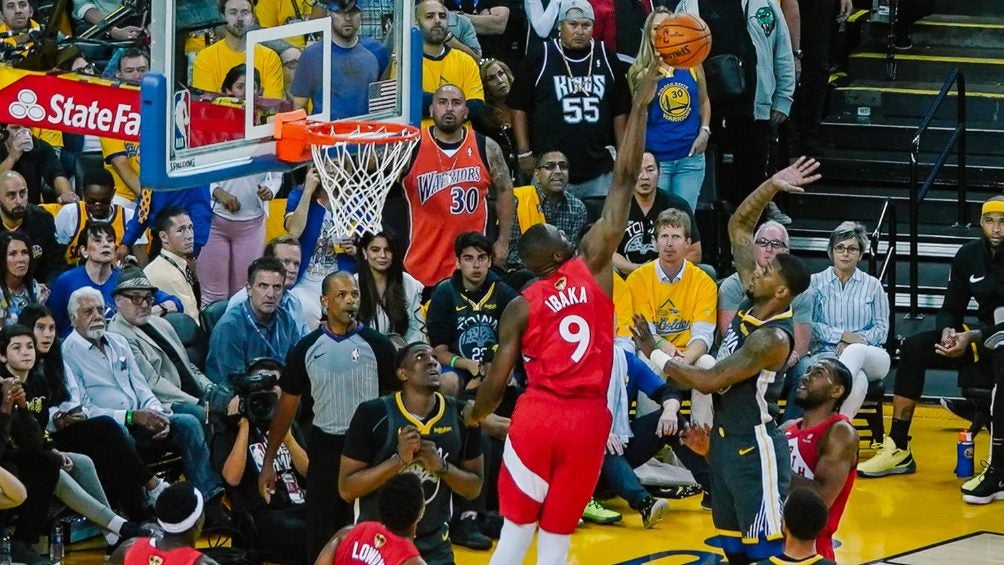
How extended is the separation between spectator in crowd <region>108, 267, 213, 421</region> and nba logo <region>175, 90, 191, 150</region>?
1877 mm

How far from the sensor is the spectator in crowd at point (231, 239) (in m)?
11.9

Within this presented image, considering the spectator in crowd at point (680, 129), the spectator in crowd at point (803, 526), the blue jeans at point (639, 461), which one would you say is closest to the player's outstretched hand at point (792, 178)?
the spectator in crowd at point (803, 526)

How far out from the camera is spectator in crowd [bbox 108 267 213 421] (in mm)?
10375

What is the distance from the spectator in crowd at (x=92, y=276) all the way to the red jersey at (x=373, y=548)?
4.06 m

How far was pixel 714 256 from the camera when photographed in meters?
14.1

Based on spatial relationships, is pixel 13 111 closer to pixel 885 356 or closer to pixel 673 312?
pixel 673 312

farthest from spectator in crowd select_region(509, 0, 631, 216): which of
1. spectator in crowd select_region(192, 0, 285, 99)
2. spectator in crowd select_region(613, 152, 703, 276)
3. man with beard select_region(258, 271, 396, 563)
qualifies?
man with beard select_region(258, 271, 396, 563)

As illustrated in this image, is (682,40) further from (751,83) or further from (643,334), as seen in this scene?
(751,83)

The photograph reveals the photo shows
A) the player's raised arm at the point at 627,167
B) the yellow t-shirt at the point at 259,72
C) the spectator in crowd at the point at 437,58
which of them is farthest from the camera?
the spectator in crowd at the point at 437,58

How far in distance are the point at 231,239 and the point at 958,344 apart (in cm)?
494

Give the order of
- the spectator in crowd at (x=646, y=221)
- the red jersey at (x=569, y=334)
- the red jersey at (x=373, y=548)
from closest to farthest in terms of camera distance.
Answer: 1. the red jersey at (x=373, y=548)
2. the red jersey at (x=569, y=334)
3. the spectator in crowd at (x=646, y=221)

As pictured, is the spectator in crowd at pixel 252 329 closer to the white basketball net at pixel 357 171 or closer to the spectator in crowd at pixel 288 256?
the spectator in crowd at pixel 288 256

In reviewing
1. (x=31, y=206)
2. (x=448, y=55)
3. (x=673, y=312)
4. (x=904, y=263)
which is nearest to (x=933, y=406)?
(x=904, y=263)

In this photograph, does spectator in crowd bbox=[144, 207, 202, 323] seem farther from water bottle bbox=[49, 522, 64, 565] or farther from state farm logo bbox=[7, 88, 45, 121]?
state farm logo bbox=[7, 88, 45, 121]
